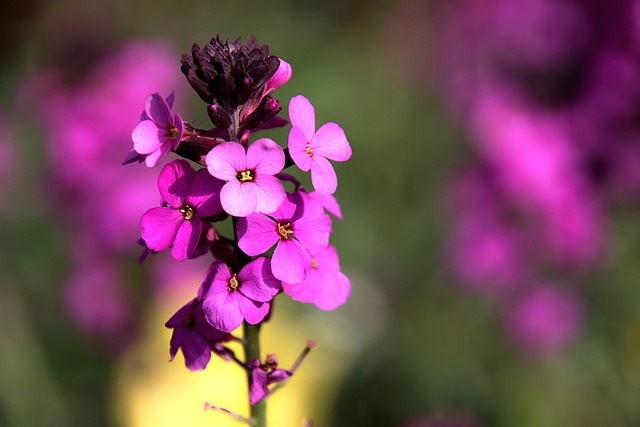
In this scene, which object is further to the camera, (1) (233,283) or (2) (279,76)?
(2) (279,76)

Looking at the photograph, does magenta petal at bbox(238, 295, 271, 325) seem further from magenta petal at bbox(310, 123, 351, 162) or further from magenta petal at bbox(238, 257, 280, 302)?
magenta petal at bbox(310, 123, 351, 162)

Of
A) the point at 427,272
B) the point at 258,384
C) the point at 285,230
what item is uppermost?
the point at 285,230

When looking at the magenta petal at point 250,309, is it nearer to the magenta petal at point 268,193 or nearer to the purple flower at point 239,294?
the purple flower at point 239,294

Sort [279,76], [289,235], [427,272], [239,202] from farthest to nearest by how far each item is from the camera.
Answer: [427,272] < [279,76] < [289,235] < [239,202]

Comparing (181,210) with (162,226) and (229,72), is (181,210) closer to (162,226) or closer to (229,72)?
(162,226)

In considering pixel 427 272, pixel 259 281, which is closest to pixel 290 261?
pixel 259 281

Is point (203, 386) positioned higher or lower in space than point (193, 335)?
lower

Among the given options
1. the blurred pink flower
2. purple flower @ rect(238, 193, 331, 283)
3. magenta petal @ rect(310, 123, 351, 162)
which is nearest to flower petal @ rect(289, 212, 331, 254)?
purple flower @ rect(238, 193, 331, 283)

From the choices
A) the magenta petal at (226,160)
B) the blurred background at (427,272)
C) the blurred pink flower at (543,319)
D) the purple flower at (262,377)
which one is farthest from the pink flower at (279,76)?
the blurred pink flower at (543,319)
